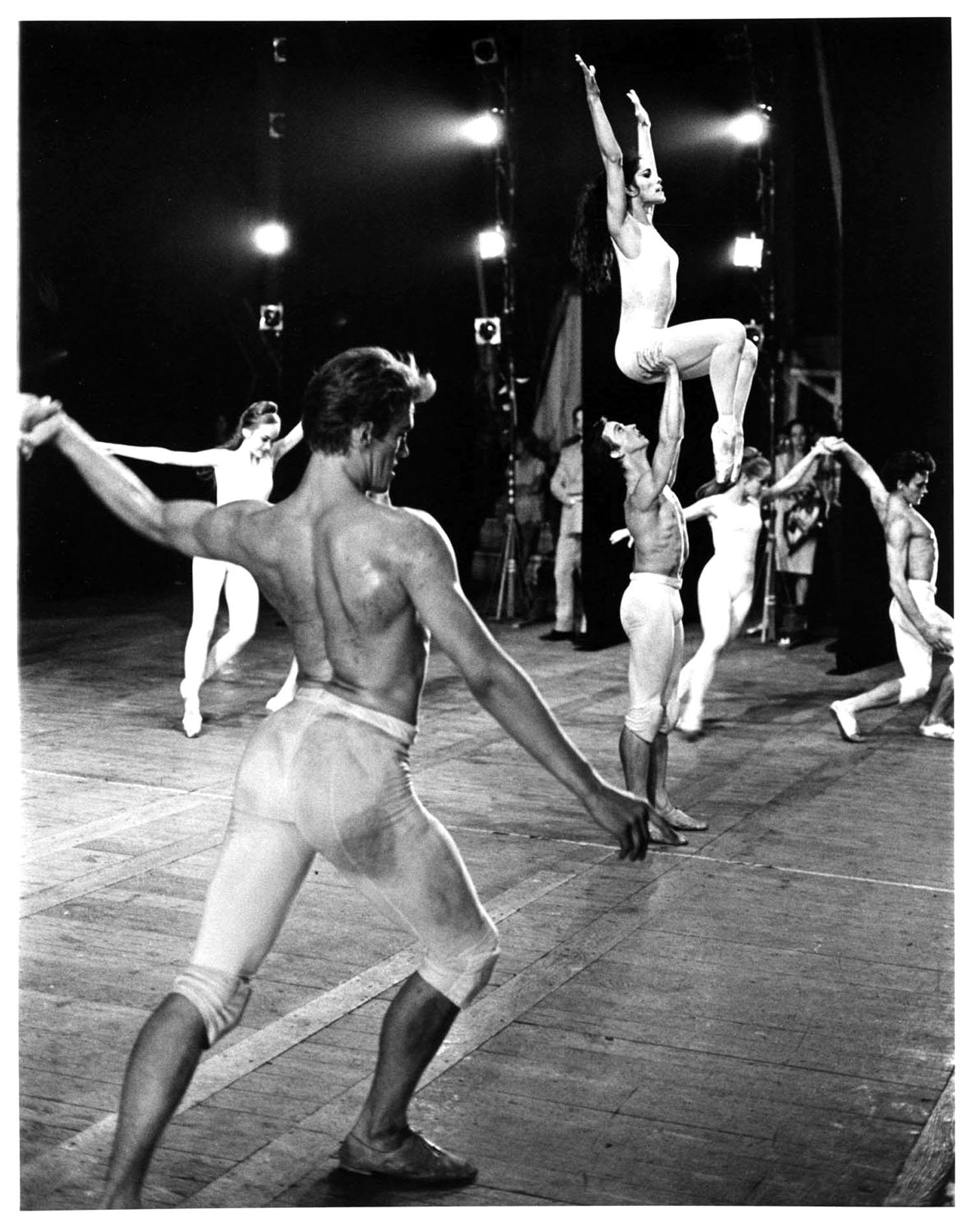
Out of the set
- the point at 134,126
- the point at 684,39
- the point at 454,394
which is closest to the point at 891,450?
the point at 684,39

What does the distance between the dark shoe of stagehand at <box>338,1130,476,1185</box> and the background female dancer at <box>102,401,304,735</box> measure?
5.85 metres

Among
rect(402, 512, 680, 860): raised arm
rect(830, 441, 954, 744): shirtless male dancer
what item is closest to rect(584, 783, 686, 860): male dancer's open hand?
rect(402, 512, 680, 860): raised arm

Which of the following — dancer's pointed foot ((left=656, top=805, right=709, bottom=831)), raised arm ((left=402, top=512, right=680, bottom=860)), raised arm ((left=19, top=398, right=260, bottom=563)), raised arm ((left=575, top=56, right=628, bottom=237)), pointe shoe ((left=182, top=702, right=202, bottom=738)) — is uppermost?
raised arm ((left=575, top=56, right=628, bottom=237))

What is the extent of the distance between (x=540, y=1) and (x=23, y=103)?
957 cm

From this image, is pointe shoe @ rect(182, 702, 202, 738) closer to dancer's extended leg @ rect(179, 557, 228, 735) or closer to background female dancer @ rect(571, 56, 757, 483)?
dancer's extended leg @ rect(179, 557, 228, 735)

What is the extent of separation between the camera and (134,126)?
45.8ft

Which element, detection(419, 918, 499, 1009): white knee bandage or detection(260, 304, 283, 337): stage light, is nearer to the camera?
detection(419, 918, 499, 1009): white knee bandage

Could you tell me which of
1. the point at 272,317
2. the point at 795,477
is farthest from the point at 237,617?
the point at 272,317

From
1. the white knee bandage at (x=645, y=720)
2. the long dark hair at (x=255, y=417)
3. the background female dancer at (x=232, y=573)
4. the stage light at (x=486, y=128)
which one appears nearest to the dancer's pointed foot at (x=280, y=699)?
the background female dancer at (x=232, y=573)

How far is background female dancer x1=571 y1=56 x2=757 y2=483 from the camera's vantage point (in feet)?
18.3

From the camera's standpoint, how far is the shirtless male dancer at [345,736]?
10.3ft

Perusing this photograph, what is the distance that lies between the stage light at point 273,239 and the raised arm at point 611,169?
9634mm

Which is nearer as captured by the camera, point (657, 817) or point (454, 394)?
point (657, 817)

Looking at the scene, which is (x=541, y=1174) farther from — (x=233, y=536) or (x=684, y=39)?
(x=684, y=39)
